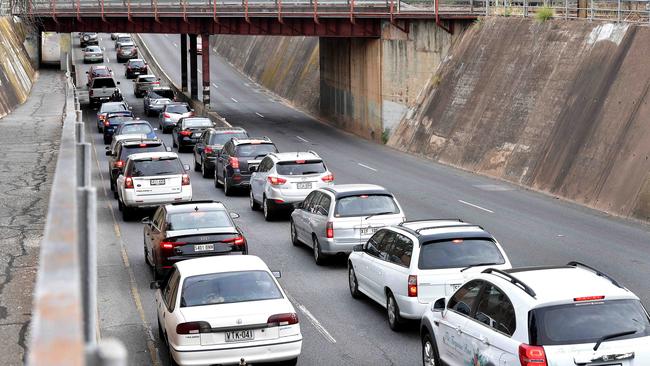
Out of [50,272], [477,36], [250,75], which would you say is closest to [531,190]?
[477,36]

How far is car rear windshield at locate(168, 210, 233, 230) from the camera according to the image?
17.5 metres

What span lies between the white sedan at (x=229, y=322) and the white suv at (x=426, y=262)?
2.32 m

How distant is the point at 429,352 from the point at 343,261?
27.2 ft

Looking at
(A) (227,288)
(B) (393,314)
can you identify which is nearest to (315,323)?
(B) (393,314)

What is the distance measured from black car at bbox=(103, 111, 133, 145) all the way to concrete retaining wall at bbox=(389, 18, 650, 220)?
12.5 m

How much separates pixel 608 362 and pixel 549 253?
447 inches

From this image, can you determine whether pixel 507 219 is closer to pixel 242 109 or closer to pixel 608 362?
pixel 608 362

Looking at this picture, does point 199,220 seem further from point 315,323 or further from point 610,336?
point 610,336

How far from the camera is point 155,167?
2506 cm

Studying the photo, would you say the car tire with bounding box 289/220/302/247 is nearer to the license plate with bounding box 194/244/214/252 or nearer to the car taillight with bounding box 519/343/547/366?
the license plate with bounding box 194/244/214/252

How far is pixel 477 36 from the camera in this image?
45.2m

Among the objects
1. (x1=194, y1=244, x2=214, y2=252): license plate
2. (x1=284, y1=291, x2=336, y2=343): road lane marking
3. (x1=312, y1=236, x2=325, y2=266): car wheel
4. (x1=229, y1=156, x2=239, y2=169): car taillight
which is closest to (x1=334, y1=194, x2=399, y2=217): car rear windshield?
(x1=312, y1=236, x2=325, y2=266): car wheel

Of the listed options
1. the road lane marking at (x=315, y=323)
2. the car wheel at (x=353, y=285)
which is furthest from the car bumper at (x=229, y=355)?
the car wheel at (x=353, y=285)

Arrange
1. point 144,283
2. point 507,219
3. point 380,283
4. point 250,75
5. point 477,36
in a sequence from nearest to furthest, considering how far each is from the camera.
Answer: point 380,283 < point 144,283 < point 507,219 < point 477,36 < point 250,75
